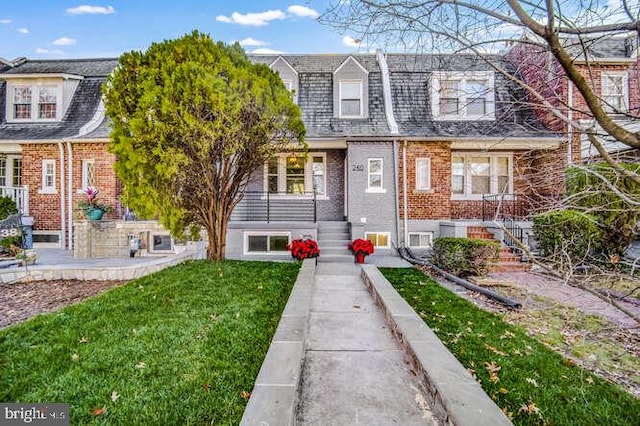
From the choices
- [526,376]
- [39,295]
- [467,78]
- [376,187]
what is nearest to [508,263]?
[376,187]

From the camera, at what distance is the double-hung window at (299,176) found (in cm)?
1212

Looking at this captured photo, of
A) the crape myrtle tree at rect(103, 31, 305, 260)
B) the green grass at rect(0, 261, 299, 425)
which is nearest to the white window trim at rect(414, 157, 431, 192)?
the crape myrtle tree at rect(103, 31, 305, 260)

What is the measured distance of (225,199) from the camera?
7.86 m

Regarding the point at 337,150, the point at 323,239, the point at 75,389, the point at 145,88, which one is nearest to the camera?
the point at 75,389

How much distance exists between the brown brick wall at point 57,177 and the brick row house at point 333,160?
37 millimetres

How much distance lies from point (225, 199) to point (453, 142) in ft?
25.9

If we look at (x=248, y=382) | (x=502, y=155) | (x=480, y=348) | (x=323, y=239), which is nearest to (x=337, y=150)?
(x=323, y=239)

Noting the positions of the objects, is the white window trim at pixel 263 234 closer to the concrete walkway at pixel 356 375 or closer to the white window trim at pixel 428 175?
the white window trim at pixel 428 175

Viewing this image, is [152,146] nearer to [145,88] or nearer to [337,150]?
[145,88]

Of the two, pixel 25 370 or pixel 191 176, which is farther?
pixel 191 176

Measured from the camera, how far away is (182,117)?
6.69 meters

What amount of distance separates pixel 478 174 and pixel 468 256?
564 cm

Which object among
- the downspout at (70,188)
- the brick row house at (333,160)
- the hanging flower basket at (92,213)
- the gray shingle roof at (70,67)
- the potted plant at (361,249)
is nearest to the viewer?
the potted plant at (361,249)

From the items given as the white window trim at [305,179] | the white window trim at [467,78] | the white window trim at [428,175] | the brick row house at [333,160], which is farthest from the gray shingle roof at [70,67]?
the white window trim at [467,78]
